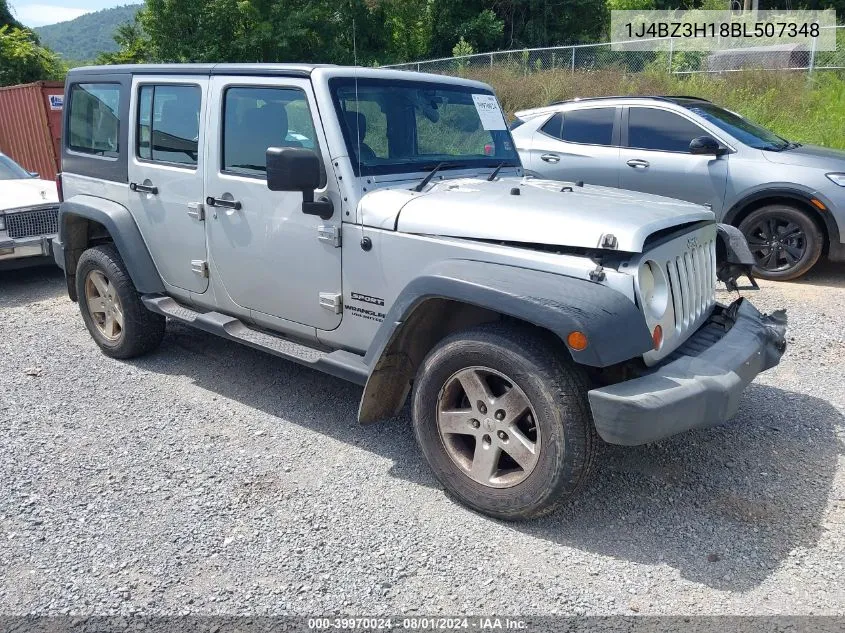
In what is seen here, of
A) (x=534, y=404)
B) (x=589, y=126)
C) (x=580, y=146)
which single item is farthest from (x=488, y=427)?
(x=589, y=126)

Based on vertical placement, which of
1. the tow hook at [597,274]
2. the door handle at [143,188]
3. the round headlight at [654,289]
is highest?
the door handle at [143,188]

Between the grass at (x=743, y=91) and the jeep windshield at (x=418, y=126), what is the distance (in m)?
9.97

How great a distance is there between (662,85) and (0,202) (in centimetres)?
1295

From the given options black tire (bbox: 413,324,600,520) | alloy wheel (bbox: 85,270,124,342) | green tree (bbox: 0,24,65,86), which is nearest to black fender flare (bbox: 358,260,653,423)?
black tire (bbox: 413,324,600,520)

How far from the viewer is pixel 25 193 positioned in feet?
26.0

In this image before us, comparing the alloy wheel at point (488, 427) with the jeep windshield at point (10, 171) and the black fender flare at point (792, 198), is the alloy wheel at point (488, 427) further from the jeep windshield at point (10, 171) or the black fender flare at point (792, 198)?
the jeep windshield at point (10, 171)

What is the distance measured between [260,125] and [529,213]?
1762mm

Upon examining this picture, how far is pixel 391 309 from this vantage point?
135 inches

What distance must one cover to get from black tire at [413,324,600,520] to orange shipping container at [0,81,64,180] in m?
11.4

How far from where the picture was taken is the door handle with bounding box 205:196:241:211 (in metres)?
4.24

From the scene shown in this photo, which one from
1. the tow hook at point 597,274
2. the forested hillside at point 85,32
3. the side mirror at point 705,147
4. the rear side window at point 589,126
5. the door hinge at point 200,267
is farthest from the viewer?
the forested hillside at point 85,32

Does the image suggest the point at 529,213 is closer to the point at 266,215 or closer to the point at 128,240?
the point at 266,215

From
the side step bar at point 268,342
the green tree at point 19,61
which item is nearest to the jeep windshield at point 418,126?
the side step bar at point 268,342

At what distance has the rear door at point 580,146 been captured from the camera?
312 inches
